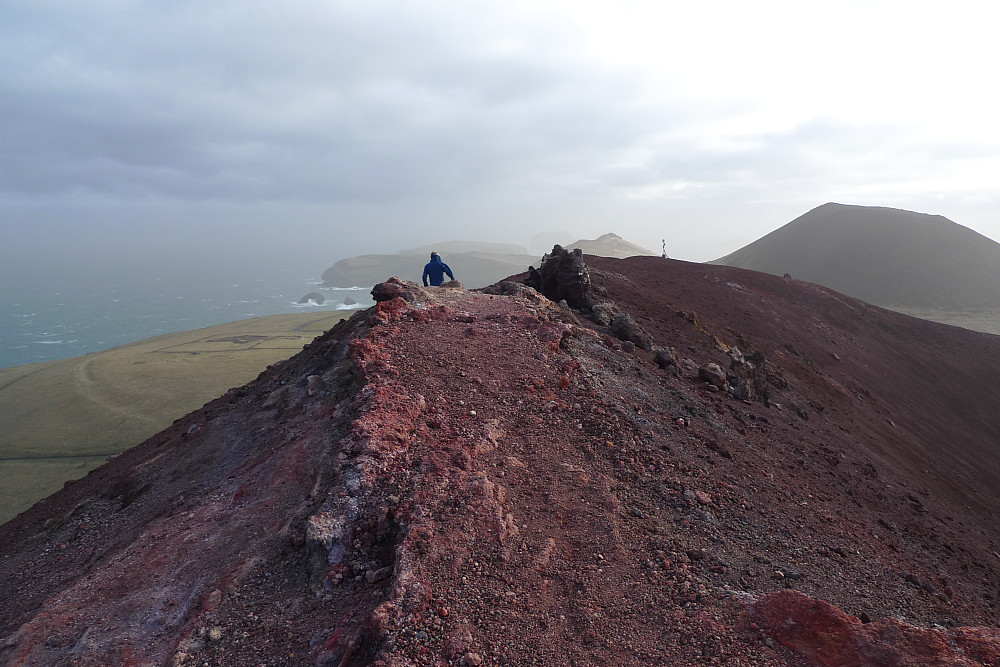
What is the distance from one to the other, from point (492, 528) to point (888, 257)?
91014 millimetres

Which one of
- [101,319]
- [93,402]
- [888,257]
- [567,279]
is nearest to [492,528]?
[567,279]

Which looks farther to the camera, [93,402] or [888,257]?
[888,257]

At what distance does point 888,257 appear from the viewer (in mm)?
73312

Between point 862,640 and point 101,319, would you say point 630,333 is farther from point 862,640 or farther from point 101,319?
point 101,319

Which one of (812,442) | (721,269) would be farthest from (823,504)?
(721,269)

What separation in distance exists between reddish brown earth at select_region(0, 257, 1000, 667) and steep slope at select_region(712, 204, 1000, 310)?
228 ft

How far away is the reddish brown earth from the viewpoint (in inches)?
211

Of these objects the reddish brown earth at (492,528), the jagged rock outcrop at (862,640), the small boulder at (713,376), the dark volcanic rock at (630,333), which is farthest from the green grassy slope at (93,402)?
the jagged rock outcrop at (862,640)

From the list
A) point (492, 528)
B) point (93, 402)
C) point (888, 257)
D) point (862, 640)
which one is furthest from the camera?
point (888, 257)

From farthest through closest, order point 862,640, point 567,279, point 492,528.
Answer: point 567,279 < point 492,528 < point 862,640

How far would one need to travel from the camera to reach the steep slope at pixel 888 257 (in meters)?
65.8

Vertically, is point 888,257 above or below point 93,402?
above

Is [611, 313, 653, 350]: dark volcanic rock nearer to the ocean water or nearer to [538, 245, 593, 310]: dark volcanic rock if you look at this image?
[538, 245, 593, 310]: dark volcanic rock

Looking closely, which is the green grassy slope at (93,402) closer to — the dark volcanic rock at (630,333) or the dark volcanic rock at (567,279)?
the dark volcanic rock at (567,279)
